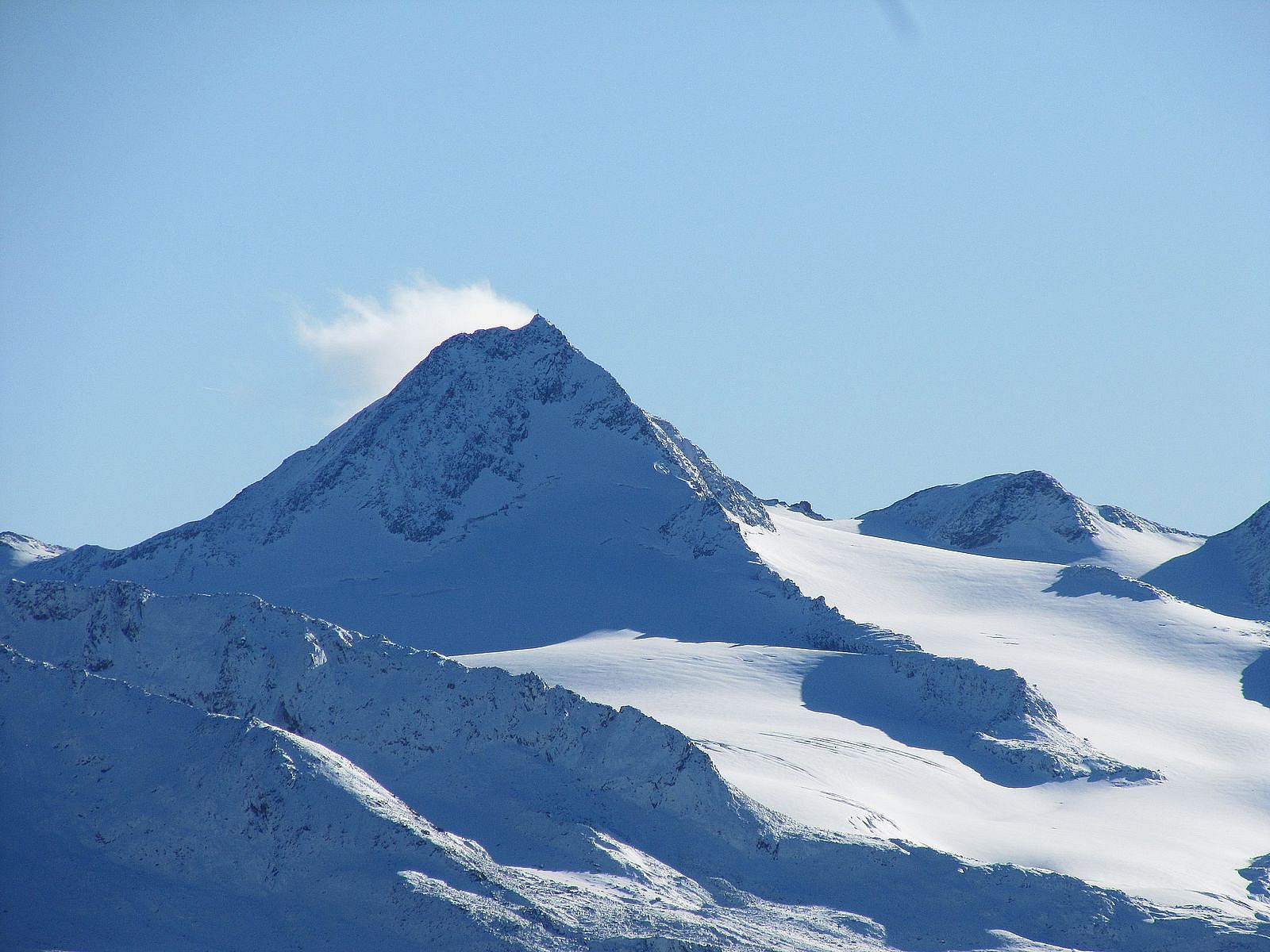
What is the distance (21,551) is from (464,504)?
36236 mm

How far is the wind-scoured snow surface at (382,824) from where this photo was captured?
106 ft

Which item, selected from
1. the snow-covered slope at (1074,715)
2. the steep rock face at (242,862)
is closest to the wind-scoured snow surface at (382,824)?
the steep rock face at (242,862)

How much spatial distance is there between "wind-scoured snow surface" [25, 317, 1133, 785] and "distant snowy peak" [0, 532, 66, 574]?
488 centimetres

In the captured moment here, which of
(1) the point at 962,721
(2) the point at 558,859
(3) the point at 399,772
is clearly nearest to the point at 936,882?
(2) the point at 558,859

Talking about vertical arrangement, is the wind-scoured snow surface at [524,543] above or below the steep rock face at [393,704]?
above

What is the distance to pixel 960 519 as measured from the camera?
444ft

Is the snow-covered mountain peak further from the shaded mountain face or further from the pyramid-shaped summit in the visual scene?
the shaded mountain face

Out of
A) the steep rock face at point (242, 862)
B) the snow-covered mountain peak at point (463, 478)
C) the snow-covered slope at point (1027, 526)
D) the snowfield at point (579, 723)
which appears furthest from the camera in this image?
the snow-covered slope at point (1027, 526)

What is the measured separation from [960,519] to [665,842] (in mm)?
99623

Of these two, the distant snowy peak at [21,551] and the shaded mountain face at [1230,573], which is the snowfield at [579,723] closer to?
the distant snowy peak at [21,551]

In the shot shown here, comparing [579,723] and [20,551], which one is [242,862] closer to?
[579,723]

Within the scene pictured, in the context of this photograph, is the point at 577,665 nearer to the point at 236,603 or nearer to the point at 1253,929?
the point at 236,603

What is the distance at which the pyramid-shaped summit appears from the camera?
8525 centimetres

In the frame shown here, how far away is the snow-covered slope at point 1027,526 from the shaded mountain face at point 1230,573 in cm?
315
